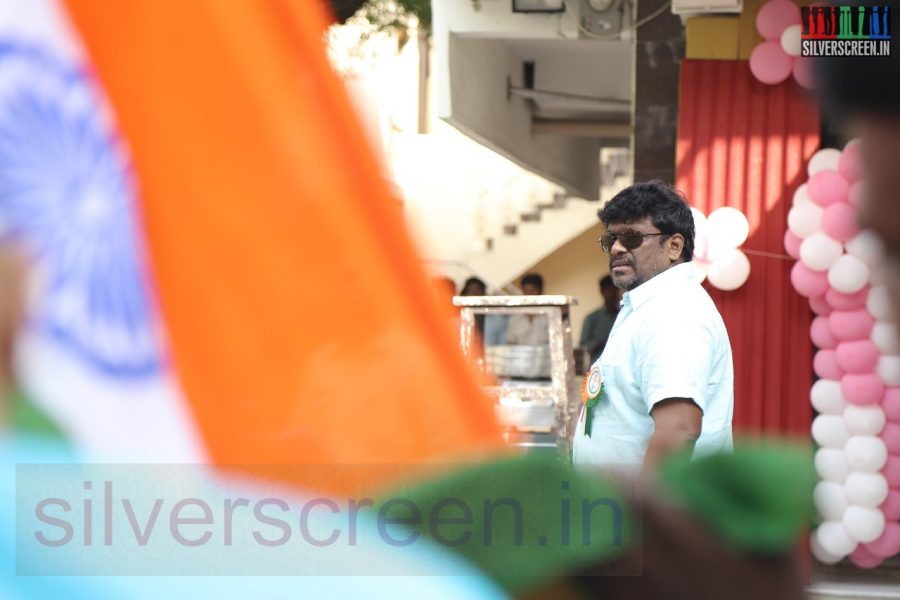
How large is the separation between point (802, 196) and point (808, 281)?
41 centimetres

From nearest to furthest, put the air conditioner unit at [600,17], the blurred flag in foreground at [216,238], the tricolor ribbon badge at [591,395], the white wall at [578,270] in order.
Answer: the blurred flag in foreground at [216,238], the tricolor ribbon badge at [591,395], the air conditioner unit at [600,17], the white wall at [578,270]

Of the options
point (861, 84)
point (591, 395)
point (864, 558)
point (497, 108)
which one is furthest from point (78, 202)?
point (497, 108)

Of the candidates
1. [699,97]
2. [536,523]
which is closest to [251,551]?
[536,523]

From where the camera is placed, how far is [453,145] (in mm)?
16891

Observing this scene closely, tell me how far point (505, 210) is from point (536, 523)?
1566 centimetres

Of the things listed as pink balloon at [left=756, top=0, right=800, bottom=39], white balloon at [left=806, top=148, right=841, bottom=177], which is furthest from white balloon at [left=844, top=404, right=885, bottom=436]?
pink balloon at [left=756, top=0, right=800, bottom=39]

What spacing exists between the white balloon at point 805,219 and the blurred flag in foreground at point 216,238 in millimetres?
4914

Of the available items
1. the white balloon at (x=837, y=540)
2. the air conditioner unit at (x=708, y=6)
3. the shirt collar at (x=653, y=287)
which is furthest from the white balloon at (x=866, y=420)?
the shirt collar at (x=653, y=287)

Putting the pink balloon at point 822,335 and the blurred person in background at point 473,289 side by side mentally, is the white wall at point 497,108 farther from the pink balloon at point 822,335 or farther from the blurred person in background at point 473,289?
the pink balloon at point 822,335

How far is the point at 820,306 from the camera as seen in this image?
19.6 ft

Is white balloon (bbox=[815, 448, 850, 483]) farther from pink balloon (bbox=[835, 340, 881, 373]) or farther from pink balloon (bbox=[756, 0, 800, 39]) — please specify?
pink balloon (bbox=[756, 0, 800, 39])

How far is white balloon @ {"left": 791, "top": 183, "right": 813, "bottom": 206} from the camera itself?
5.98 m

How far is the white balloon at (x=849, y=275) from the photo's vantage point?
5645mm

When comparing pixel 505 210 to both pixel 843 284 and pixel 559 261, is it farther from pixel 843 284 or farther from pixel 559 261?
pixel 843 284
